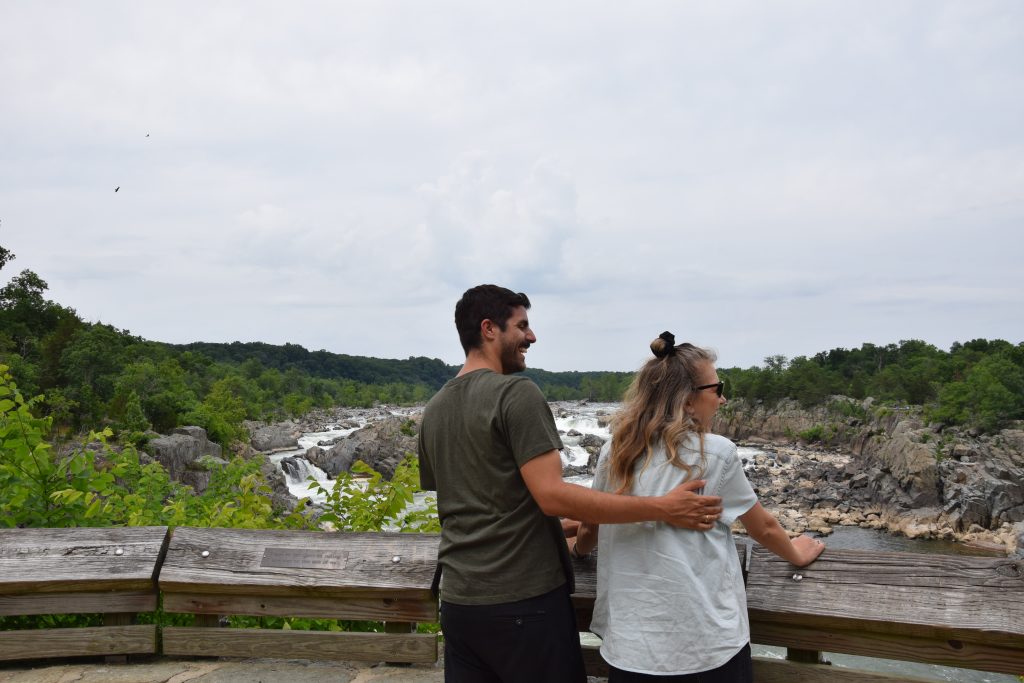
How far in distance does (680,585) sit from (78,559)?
283 centimetres

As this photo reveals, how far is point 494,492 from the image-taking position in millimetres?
2467

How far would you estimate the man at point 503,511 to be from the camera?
2348 mm

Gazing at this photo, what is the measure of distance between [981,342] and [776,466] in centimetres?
5638

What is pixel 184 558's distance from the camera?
3.66 metres

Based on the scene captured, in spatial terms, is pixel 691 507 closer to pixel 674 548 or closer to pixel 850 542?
pixel 674 548

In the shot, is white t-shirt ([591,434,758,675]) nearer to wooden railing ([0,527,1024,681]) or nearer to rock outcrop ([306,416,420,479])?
wooden railing ([0,527,1024,681])

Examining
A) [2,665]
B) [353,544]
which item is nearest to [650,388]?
[353,544]

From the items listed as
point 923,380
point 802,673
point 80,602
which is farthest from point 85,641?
point 923,380

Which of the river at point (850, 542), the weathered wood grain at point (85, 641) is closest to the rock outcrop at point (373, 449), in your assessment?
the river at point (850, 542)

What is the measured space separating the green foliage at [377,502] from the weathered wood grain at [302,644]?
3.29ft

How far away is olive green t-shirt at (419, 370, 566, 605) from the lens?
7.81 feet

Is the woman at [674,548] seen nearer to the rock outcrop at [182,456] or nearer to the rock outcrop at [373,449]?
the rock outcrop at [182,456]

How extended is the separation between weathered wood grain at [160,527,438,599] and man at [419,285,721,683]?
2.87 feet

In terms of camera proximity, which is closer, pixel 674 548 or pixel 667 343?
pixel 674 548
